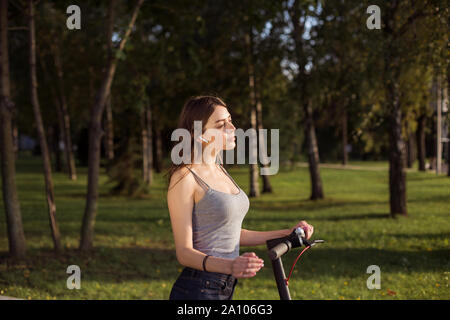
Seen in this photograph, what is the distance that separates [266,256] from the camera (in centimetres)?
1047

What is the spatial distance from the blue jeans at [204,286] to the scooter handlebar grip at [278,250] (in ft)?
1.12

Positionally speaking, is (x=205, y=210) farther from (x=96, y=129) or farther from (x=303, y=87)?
(x=303, y=87)

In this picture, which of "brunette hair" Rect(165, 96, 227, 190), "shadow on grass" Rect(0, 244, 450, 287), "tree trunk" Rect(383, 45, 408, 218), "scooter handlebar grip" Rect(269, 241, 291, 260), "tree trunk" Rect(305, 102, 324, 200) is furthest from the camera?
"tree trunk" Rect(305, 102, 324, 200)

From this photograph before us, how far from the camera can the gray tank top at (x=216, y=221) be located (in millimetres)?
2564

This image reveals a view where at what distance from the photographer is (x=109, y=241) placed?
11.8 m

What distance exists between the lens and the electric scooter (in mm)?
2449

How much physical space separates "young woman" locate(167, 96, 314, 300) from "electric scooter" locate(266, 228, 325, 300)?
0.45 ft

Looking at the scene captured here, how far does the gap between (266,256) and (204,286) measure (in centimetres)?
803

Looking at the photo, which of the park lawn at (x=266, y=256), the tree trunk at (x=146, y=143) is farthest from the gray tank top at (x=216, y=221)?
the tree trunk at (x=146, y=143)

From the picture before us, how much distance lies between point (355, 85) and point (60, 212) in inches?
430

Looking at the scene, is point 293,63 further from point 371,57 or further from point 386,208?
point 371,57

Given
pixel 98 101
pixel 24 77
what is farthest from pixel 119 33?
pixel 24 77

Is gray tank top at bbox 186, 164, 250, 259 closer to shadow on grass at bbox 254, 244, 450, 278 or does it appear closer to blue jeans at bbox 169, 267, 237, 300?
blue jeans at bbox 169, 267, 237, 300

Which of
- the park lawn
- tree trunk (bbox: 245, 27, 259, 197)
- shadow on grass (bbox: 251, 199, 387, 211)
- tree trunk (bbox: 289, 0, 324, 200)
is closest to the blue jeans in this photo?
the park lawn
